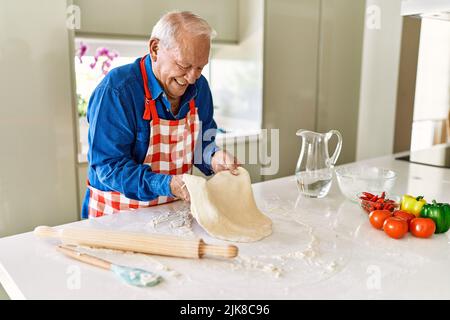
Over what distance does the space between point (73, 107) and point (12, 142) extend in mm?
269

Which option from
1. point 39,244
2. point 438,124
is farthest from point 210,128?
point 438,124

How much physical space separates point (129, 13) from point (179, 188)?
116cm

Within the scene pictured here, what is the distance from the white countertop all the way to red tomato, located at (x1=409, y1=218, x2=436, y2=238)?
0.02 metres

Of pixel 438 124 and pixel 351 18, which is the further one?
pixel 351 18

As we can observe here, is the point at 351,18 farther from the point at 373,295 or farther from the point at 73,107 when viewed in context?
the point at 373,295

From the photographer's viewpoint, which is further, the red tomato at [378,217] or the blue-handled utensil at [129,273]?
the red tomato at [378,217]

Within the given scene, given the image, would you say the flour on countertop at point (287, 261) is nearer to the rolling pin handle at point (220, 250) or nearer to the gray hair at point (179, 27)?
the rolling pin handle at point (220, 250)

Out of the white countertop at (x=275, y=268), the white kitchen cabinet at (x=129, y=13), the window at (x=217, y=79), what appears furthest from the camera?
the window at (x=217, y=79)

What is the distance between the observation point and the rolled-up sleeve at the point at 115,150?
116 centimetres

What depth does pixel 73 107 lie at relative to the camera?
179 centimetres

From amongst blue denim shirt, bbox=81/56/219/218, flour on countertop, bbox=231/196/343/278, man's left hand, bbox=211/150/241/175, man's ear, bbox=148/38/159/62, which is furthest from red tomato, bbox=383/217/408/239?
man's ear, bbox=148/38/159/62

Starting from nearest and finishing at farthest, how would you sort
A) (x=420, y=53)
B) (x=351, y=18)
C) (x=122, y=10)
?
(x=122, y=10), (x=420, y=53), (x=351, y=18)

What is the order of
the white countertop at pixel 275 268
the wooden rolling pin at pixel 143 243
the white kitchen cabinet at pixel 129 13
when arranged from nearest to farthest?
the white countertop at pixel 275 268, the wooden rolling pin at pixel 143 243, the white kitchen cabinet at pixel 129 13

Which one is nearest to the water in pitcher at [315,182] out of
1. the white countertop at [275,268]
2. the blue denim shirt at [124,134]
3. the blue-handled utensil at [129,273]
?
the white countertop at [275,268]
